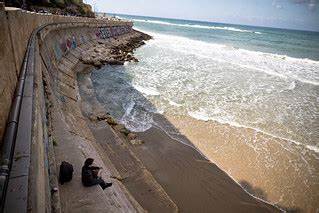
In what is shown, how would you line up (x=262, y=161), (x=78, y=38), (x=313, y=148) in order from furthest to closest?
(x=78, y=38) < (x=313, y=148) < (x=262, y=161)

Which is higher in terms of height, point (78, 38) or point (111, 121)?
point (78, 38)

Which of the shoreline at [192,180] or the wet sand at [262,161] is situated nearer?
the shoreline at [192,180]

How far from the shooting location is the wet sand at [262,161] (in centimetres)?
791

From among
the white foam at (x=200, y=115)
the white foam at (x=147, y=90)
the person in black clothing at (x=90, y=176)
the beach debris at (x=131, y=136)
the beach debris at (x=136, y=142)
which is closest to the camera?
the person in black clothing at (x=90, y=176)

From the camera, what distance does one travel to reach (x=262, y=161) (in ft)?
30.8

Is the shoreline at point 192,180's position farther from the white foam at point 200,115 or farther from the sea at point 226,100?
the white foam at point 200,115

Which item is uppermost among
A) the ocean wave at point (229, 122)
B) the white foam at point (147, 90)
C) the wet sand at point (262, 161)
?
the white foam at point (147, 90)

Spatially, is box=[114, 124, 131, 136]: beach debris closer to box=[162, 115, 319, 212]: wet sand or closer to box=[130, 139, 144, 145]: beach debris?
box=[130, 139, 144, 145]: beach debris

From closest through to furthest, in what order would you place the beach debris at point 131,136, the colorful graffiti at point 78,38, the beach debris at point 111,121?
A: the beach debris at point 131,136 → the beach debris at point 111,121 → the colorful graffiti at point 78,38

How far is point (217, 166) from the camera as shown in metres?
8.88

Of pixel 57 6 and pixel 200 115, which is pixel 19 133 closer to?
pixel 200 115

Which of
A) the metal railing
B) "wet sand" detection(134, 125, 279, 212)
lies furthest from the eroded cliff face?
the metal railing

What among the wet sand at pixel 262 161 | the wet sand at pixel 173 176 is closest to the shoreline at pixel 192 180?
the wet sand at pixel 173 176

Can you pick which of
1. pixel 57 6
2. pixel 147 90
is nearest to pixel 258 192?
pixel 147 90
